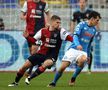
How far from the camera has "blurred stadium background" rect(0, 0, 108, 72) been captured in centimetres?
1872

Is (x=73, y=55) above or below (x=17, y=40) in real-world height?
above

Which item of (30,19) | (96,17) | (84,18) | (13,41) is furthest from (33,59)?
(13,41)

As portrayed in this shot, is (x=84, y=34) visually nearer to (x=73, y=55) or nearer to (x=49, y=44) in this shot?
(x=73, y=55)

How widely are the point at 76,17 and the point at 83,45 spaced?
4515mm

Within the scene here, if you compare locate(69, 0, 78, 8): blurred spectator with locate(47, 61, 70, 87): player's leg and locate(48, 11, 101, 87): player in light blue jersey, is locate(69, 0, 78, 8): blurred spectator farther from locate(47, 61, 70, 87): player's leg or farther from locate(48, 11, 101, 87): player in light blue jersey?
locate(47, 61, 70, 87): player's leg

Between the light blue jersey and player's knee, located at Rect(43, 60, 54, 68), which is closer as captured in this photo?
player's knee, located at Rect(43, 60, 54, 68)

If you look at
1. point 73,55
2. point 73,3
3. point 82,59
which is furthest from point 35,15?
point 73,3

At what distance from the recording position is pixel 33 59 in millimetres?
12406

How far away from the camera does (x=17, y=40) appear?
1884cm

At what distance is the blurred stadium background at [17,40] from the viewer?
1872 cm

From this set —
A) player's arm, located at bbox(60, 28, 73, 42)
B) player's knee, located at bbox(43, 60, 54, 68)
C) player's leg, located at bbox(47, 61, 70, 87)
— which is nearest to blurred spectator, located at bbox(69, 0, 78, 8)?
player's arm, located at bbox(60, 28, 73, 42)

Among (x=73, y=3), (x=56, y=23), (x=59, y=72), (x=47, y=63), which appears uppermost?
(x=56, y=23)

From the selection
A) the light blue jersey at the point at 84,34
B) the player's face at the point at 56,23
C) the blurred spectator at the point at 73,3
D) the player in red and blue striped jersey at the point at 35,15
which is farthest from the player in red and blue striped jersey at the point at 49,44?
the blurred spectator at the point at 73,3

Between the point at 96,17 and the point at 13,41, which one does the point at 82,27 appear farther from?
the point at 13,41
